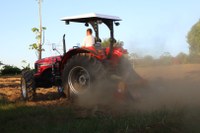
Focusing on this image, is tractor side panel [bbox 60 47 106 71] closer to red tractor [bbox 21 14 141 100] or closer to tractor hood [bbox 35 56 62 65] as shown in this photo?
red tractor [bbox 21 14 141 100]

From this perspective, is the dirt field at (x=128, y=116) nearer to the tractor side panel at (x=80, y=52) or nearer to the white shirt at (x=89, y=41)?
the tractor side panel at (x=80, y=52)

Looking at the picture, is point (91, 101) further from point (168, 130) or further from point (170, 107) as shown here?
point (168, 130)

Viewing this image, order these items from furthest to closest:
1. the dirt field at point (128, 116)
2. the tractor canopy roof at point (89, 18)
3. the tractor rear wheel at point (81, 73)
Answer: the tractor canopy roof at point (89, 18) < the tractor rear wheel at point (81, 73) < the dirt field at point (128, 116)

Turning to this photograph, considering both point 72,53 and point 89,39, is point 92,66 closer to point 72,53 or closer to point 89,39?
point 72,53

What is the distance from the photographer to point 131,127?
641 centimetres

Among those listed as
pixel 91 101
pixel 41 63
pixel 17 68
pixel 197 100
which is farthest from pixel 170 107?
pixel 17 68

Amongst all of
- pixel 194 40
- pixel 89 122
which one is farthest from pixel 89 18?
pixel 194 40

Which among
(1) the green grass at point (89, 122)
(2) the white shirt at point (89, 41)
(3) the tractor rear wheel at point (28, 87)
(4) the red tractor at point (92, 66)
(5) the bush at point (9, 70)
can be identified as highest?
(2) the white shirt at point (89, 41)

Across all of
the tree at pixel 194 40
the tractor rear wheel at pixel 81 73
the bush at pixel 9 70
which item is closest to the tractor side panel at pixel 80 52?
the tractor rear wheel at pixel 81 73

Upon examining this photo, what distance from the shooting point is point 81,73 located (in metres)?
9.80

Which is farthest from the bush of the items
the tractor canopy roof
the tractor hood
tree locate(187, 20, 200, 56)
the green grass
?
the green grass

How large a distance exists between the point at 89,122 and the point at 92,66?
2.53m

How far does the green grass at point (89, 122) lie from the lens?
21.0 feet

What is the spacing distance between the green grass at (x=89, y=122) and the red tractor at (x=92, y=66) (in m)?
1.25
